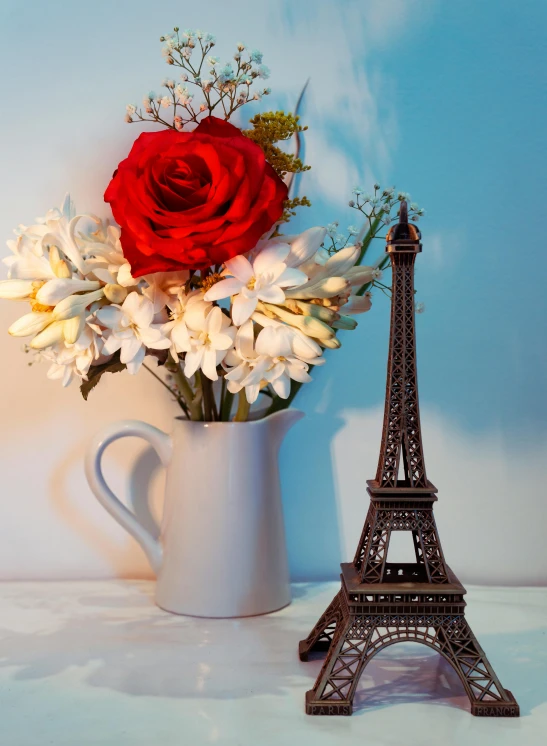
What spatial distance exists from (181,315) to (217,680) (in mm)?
364

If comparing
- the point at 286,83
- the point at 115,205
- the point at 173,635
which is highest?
the point at 286,83

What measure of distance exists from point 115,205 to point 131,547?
569 mm

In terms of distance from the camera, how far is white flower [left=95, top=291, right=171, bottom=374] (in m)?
0.78

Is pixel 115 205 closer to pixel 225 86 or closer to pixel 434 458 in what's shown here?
pixel 225 86

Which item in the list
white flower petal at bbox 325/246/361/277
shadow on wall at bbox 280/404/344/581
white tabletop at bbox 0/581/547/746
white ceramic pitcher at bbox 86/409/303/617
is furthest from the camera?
shadow on wall at bbox 280/404/344/581

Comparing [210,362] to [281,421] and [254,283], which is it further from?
[281,421]

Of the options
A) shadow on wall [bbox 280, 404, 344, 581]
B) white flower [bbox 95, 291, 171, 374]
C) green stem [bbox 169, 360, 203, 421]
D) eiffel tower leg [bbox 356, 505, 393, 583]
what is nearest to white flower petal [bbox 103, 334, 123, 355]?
white flower [bbox 95, 291, 171, 374]

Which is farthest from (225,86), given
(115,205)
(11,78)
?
(11,78)

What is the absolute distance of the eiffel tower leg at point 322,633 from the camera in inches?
33.1

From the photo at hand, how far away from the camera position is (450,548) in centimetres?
115

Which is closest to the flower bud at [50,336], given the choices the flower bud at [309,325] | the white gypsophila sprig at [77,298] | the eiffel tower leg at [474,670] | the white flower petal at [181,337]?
the white gypsophila sprig at [77,298]

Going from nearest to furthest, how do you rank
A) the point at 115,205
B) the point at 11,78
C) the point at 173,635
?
the point at 115,205 < the point at 173,635 < the point at 11,78

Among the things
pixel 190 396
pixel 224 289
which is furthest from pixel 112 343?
pixel 190 396

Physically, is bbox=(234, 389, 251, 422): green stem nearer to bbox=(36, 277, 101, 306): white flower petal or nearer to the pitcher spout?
the pitcher spout
